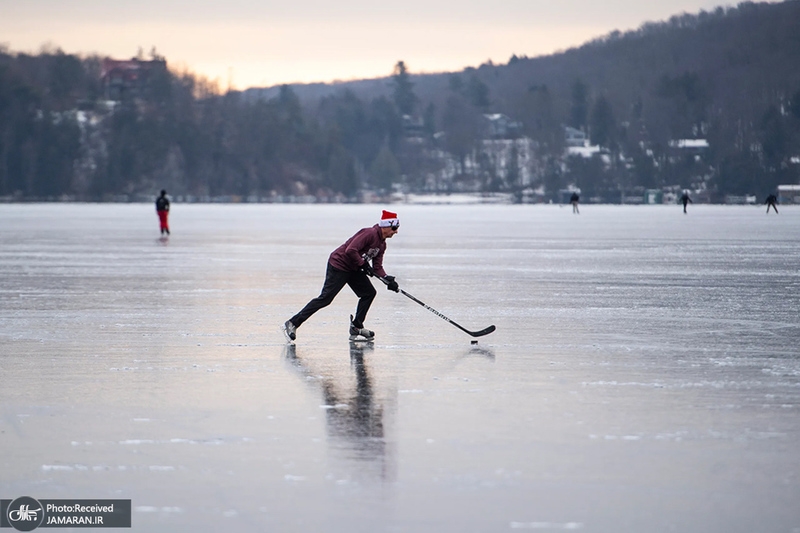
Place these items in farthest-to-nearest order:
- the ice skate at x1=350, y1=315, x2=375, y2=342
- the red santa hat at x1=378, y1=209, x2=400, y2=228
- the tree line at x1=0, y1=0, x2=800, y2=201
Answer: the tree line at x1=0, y1=0, x2=800, y2=201 → the ice skate at x1=350, y1=315, x2=375, y2=342 → the red santa hat at x1=378, y1=209, x2=400, y2=228

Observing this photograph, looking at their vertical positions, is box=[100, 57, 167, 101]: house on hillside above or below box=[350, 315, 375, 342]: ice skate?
above

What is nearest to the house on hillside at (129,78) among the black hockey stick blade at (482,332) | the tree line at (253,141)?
the tree line at (253,141)

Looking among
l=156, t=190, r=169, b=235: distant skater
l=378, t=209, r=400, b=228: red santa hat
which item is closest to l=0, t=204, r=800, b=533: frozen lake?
l=378, t=209, r=400, b=228: red santa hat

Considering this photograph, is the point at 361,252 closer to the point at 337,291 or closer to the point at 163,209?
the point at 337,291

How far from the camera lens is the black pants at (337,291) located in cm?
1095

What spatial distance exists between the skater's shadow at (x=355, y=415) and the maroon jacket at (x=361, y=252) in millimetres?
1080

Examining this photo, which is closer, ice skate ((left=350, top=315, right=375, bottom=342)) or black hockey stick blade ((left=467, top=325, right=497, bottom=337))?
black hockey stick blade ((left=467, top=325, right=497, bottom=337))

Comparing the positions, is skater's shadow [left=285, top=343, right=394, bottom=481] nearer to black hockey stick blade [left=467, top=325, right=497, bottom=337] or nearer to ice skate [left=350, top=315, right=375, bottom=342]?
ice skate [left=350, top=315, right=375, bottom=342]

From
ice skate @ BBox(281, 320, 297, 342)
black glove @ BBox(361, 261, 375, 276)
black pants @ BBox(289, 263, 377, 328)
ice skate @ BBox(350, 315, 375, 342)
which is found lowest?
ice skate @ BBox(350, 315, 375, 342)

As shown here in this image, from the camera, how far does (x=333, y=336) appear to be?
1160 centimetres

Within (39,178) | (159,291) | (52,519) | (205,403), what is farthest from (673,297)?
(39,178)

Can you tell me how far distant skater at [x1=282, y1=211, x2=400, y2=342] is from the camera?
35.2 ft

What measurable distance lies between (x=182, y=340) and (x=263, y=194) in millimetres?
157132

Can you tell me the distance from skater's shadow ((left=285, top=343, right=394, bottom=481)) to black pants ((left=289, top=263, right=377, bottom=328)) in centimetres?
96
